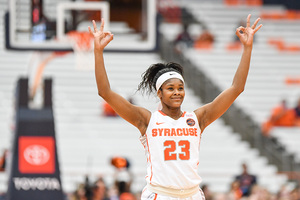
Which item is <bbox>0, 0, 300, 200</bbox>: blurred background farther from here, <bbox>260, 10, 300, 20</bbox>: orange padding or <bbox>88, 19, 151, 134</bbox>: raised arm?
<bbox>88, 19, 151, 134</bbox>: raised arm

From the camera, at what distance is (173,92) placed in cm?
591

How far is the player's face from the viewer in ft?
19.4

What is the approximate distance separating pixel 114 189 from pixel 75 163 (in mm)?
4661

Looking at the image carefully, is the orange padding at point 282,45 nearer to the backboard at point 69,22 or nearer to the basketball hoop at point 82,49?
the backboard at point 69,22

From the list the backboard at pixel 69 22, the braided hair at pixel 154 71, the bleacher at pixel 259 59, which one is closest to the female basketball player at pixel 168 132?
the braided hair at pixel 154 71

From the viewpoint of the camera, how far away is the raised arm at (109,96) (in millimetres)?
5844

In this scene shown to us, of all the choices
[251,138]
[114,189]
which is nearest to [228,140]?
[251,138]

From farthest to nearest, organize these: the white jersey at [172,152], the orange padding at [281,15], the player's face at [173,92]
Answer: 1. the orange padding at [281,15]
2. the player's face at [173,92]
3. the white jersey at [172,152]

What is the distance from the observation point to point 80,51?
13047mm

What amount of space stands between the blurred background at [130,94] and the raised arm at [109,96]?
263 inches

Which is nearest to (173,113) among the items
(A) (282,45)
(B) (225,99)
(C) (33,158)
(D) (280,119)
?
(B) (225,99)

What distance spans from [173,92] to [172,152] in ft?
1.69

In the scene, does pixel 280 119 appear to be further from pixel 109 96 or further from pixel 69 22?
pixel 109 96

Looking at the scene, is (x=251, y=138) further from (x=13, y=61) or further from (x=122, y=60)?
(x=13, y=61)
